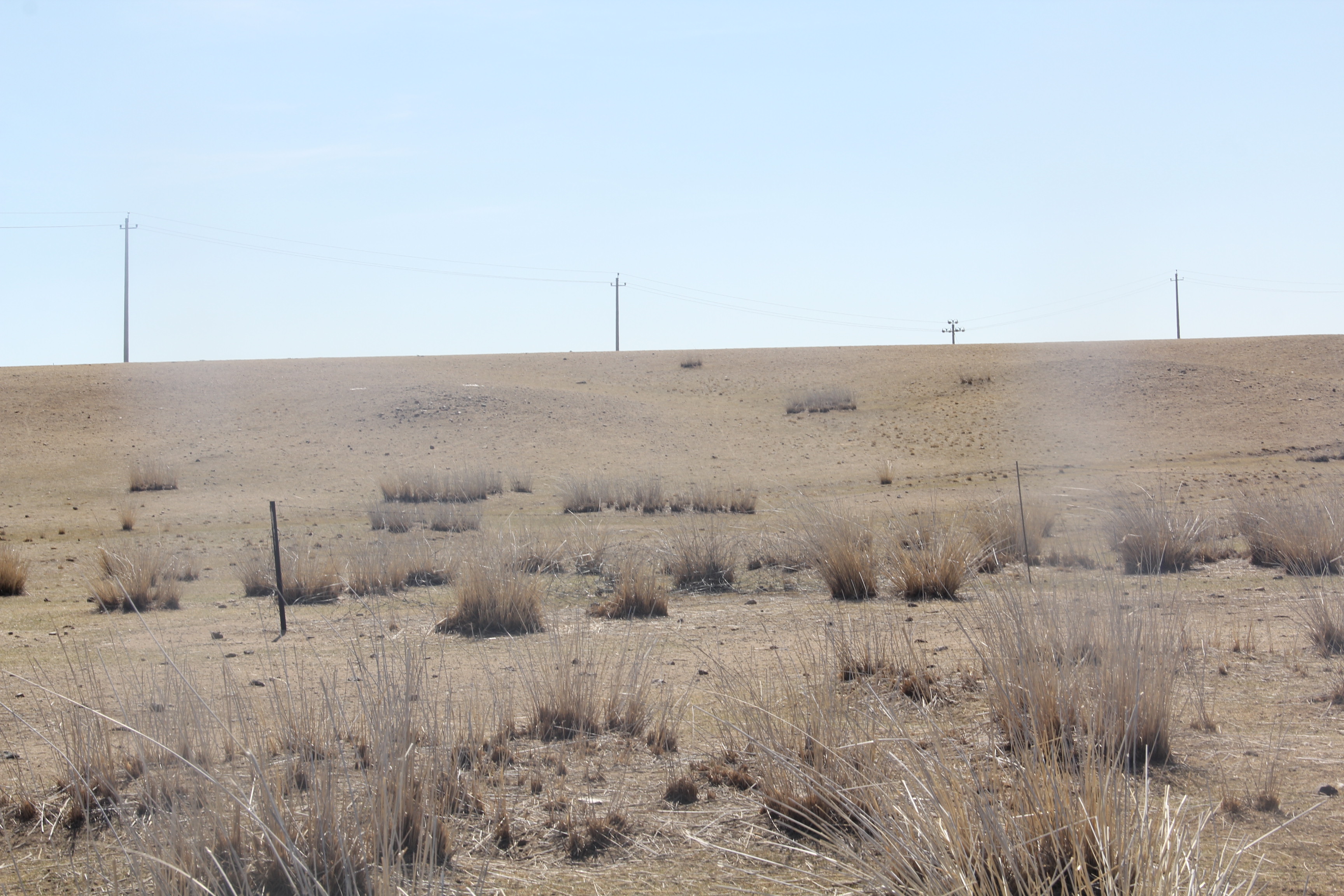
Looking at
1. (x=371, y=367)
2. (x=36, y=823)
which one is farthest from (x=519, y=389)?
(x=36, y=823)

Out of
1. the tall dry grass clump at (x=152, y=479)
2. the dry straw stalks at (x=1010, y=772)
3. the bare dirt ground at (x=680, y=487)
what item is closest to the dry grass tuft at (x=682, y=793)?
the bare dirt ground at (x=680, y=487)

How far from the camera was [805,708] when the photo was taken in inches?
199

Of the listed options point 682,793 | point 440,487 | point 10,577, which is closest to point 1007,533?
point 682,793

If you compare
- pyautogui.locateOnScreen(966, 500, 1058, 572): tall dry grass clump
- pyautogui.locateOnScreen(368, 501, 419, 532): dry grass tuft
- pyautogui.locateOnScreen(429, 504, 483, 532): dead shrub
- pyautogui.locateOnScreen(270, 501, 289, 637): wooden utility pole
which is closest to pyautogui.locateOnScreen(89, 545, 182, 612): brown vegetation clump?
pyautogui.locateOnScreen(270, 501, 289, 637): wooden utility pole

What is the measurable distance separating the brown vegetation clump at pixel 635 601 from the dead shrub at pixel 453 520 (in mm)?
8280

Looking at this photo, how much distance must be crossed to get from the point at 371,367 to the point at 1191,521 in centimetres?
4234

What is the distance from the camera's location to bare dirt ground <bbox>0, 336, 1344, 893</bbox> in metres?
4.95

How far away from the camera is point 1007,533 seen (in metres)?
12.9

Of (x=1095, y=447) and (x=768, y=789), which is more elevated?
(x=1095, y=447)

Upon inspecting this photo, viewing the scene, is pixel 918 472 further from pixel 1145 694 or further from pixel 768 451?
pixel 1145 694

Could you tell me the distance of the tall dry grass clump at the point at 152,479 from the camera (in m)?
24.9

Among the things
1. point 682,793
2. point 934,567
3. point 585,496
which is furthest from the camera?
point 585,496

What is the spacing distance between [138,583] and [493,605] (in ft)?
15.0

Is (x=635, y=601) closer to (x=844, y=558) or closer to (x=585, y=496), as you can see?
(x=844, y=558)
